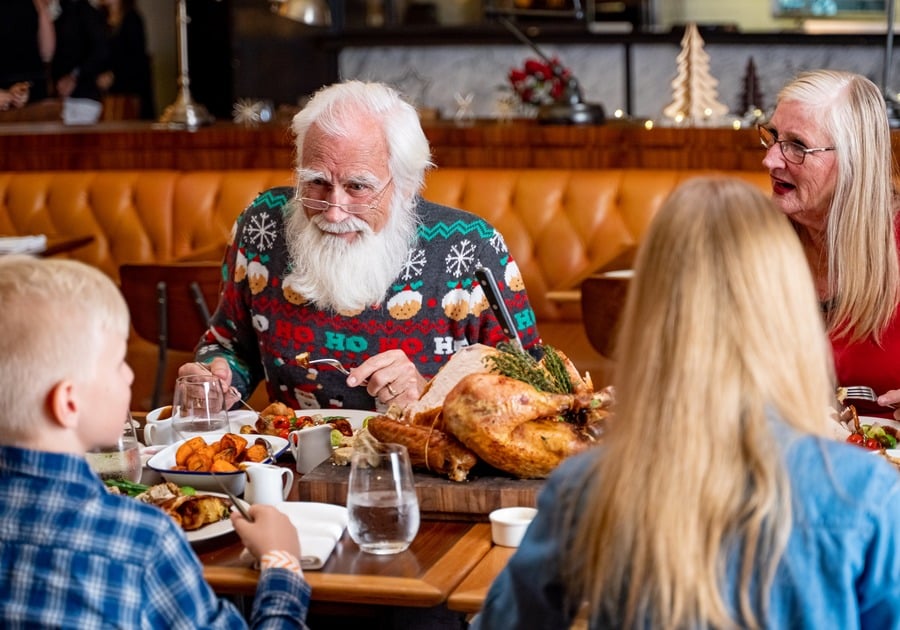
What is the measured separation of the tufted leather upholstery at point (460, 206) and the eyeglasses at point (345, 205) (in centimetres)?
208

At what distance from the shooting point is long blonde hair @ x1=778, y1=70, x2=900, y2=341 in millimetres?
3205

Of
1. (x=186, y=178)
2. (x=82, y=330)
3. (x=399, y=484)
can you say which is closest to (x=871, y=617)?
(x=399, y=484)

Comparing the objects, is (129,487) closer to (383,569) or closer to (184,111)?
(383,569)

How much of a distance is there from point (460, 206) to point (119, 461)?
3.73 meters

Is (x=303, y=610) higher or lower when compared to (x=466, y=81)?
lower

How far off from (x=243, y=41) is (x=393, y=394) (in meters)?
7.78

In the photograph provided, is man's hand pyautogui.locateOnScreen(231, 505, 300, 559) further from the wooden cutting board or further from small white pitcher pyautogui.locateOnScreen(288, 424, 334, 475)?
small white pitcher pyautogui.locateOnScreen(288, 424, 334, 475)

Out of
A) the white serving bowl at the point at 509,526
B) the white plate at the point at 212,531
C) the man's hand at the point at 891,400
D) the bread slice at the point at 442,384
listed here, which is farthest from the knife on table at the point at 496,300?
the man's hand at the point at 891,400

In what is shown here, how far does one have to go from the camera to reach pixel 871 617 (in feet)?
5.41

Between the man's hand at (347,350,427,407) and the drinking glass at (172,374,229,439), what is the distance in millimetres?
336

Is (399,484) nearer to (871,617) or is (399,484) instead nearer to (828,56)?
(871,617)

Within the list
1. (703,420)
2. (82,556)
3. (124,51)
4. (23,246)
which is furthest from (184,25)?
(703,420)

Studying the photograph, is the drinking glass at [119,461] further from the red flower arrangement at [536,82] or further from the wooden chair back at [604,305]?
the red flower arrangement at [536,82]

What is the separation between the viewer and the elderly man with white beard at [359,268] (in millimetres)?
3412
